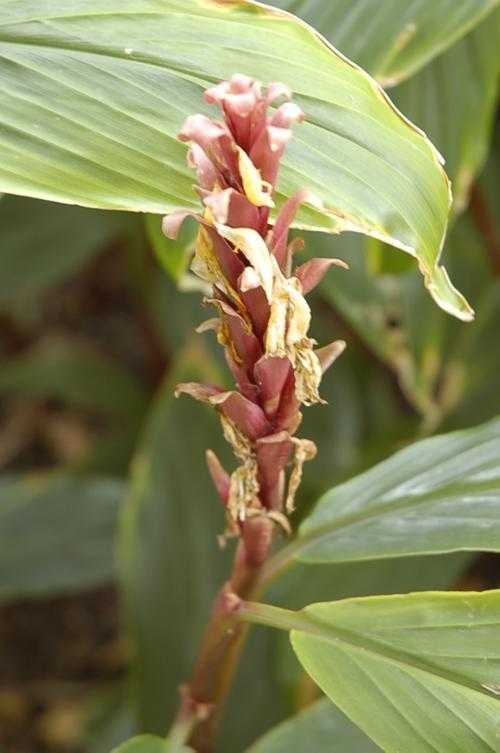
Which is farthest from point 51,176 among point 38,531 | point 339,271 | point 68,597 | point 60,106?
point 68,597

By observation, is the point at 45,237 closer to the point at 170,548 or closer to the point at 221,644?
the point at 170,548

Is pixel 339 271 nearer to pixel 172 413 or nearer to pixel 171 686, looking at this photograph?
pixel 172 413

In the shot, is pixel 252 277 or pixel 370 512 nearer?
pixel 252 277

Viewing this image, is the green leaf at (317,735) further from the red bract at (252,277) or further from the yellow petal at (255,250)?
the yellow petal at (255,250)

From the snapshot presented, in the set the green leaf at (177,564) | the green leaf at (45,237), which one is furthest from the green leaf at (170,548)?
the green leaf at (45,237)

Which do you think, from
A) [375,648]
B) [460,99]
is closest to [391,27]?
[460,99]
